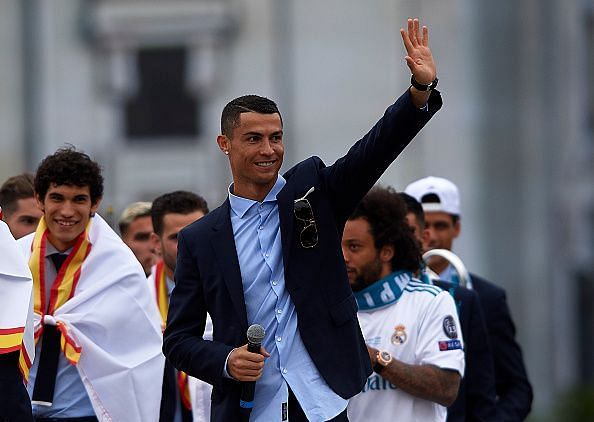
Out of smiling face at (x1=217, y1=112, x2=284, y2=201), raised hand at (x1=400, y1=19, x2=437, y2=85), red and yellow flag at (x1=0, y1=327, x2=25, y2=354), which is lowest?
red and yellow flag at (x1=0, y1=327, x2=25, y2=354)

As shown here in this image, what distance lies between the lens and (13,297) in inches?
292

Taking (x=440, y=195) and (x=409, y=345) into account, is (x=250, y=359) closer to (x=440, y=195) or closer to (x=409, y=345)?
(x=409, y=345)

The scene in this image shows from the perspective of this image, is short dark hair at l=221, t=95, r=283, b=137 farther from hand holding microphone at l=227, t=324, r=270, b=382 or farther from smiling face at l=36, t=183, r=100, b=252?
smiling face at l=36, t=183, r=100, b=252

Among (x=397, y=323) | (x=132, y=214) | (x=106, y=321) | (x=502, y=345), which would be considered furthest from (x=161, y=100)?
(x=397, y=323)

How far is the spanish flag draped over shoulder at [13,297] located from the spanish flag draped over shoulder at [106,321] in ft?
2.43

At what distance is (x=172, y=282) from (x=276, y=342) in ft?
7.95

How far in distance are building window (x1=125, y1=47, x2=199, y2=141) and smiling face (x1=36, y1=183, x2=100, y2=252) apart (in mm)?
21347

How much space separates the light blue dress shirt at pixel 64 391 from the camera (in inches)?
326

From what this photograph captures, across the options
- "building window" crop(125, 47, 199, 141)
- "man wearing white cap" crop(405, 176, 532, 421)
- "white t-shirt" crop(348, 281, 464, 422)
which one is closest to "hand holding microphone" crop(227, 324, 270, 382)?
"white t-shirt" crop(348, 281, 464, 422)

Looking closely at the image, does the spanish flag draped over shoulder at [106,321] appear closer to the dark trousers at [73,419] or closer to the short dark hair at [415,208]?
the dark trousers at [73,419]

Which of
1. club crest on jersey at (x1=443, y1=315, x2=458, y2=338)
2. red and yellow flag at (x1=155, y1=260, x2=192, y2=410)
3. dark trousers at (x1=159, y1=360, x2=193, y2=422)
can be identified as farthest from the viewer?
red and yellow flag at (x1=155, y1=260, x2=192, y2=410)

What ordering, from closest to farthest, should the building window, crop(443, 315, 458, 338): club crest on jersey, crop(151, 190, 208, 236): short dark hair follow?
crop(443, 315, 458, 338): club crest on jersey < crop(151, 190, 208, 236): short dark hair < the building window

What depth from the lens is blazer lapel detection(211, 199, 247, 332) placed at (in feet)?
23.4

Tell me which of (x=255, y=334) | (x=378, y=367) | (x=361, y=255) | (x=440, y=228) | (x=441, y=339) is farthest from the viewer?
(x=440, y=228)
